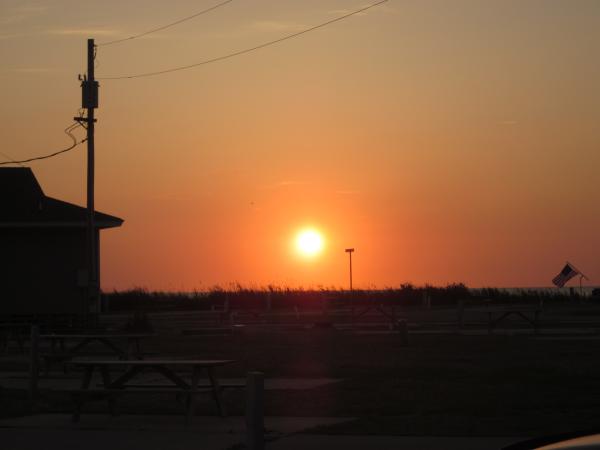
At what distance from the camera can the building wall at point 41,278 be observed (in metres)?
38.2

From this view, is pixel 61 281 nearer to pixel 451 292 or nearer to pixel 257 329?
pixel 257 329

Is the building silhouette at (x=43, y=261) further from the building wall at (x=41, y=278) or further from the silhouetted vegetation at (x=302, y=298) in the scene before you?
the silhouetted vegetation at (x=302, y=298)

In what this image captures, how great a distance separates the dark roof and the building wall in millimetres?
540

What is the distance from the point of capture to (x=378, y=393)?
16.9 m

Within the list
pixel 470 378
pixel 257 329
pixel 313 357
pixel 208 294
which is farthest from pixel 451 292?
pixel 470 378

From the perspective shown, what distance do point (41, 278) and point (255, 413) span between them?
29.7 metres

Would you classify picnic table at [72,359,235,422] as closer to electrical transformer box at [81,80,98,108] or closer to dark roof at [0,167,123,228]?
electrical transformer box at [81,80,98,108]

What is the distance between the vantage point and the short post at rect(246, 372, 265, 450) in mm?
9844

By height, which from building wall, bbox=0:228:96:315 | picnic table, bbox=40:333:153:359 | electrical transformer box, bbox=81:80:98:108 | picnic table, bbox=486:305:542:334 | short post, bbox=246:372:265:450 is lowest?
short post, bbox=246:372:265:450

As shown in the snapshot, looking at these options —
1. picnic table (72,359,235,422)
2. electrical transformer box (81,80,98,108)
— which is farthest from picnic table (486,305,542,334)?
picnic table (72,359,235,422)

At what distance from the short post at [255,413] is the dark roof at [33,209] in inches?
1126

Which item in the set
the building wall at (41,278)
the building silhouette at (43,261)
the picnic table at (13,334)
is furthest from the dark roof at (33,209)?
the picnic table at (13,334)

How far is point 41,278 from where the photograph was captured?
38250 millimetres

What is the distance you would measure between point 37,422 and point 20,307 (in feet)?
82.4
